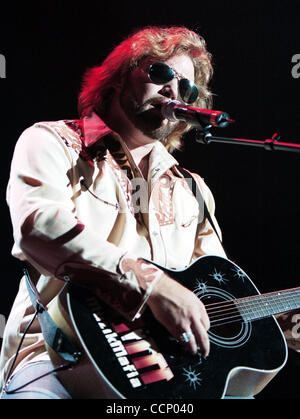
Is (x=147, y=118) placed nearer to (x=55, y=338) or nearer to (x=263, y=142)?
(x=263, y=142)

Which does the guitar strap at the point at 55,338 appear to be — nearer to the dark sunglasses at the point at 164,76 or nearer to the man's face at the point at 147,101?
the man's face at the point at 147,101

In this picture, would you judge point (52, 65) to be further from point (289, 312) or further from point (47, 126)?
point (289, 312)

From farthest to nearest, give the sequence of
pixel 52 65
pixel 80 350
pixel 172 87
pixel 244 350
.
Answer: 1. pixel 52 65
2. pixel 172 87
3. pixel 244 350
4. pixel 80 350

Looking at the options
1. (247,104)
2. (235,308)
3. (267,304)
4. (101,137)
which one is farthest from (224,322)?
(247,104)

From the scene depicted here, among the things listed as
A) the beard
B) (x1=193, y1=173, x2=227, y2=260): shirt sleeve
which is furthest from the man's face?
(x1=193, y1=173, x2=227, y2=260): shirt sleeve

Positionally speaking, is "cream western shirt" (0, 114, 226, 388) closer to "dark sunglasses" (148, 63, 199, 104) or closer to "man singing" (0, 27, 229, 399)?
"man singing" (0, 27, 229, 399)

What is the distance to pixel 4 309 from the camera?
100 inches

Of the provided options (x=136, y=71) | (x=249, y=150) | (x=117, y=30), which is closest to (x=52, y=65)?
(x=117, y=30)

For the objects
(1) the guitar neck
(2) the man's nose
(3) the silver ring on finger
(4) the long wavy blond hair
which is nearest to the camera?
(3) the silver ring on finger

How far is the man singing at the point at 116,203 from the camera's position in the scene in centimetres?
148

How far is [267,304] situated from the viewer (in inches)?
76.7

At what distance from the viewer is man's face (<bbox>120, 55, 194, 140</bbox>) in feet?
7.10

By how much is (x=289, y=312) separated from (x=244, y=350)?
0.58 meters

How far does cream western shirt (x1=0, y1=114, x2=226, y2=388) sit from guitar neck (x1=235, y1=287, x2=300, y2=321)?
403 millimetres
